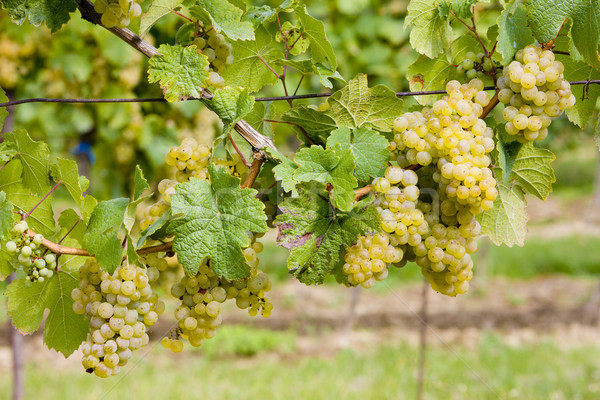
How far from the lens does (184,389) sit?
386 cm

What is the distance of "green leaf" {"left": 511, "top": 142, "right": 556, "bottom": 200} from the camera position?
1050 mm

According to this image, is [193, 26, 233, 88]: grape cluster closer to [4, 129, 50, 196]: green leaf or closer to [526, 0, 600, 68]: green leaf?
[4, 129, 50, 196]: green leaf

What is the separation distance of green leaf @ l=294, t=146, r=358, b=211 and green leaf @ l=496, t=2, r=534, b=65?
1.06ft

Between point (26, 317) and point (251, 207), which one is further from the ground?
point (251, 207)

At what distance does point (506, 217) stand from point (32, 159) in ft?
3.00

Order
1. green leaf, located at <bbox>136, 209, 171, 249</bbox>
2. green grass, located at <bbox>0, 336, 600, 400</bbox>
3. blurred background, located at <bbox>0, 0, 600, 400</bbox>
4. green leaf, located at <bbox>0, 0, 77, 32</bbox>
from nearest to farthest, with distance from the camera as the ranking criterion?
green leaf, located at <bbox>136, 209, 171, 249</bbox> → green leaf, located at <bbox>0, 0, 77, 32</bbox> → blurred background, located at <bbox>0, 0, 600, 400</bbox> → green grass, located at <bbox>0, 336, 600, 400</bbox>

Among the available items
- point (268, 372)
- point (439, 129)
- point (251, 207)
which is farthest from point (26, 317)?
point (268, 372)

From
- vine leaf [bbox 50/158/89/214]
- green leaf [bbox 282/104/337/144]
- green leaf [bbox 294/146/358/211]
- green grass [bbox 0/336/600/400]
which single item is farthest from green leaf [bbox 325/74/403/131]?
green grass [bbox 0/336/600/400]

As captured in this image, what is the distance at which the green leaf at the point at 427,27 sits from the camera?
1.09 m

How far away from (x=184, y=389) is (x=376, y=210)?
333cm

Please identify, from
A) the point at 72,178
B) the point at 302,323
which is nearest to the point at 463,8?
the point at 72,178

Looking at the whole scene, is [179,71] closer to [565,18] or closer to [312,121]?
[312,121]

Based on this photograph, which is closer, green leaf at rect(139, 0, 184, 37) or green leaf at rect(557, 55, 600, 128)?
green leaf at rect(139, 0, 184, 37)

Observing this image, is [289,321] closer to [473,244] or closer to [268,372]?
[268,372]
